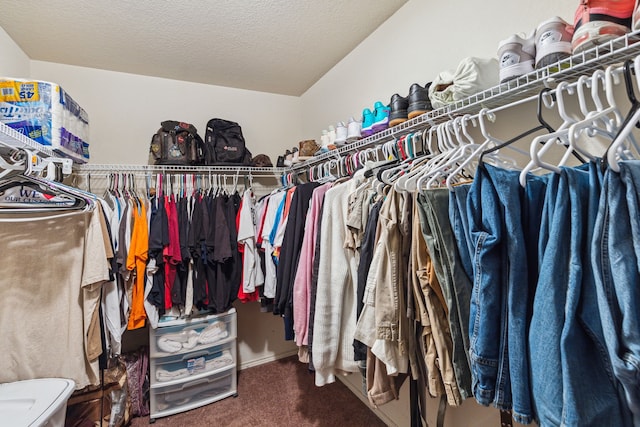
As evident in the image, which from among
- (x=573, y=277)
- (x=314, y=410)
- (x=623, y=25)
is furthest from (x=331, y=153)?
(x=314, y=410)

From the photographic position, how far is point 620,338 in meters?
0.45

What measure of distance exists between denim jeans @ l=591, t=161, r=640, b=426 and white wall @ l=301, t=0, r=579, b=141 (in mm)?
880

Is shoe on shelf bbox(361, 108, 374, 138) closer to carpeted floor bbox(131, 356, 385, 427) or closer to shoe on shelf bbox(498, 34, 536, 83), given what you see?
shoe on shelf bbox(498, 34, 536, 83)

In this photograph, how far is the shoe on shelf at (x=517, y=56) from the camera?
2.83 feet

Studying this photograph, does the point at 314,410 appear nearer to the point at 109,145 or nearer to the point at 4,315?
the point at 4,315

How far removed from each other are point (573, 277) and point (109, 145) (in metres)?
2.76

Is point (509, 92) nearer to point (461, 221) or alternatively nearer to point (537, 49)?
point (537, 49)

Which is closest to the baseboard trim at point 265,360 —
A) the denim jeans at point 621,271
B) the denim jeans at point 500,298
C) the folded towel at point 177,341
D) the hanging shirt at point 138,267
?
the folded towel at point 177,341

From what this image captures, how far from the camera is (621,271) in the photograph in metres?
0.46

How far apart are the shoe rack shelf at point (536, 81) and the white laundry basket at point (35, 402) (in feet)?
5.92

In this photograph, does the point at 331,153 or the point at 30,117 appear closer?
the point at 30,117

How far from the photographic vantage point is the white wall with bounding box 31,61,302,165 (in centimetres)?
213

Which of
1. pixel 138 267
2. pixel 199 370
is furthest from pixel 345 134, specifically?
pixel 199 370

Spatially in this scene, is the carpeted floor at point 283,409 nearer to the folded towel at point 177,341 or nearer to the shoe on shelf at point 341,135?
the folded towel at point 177,341
